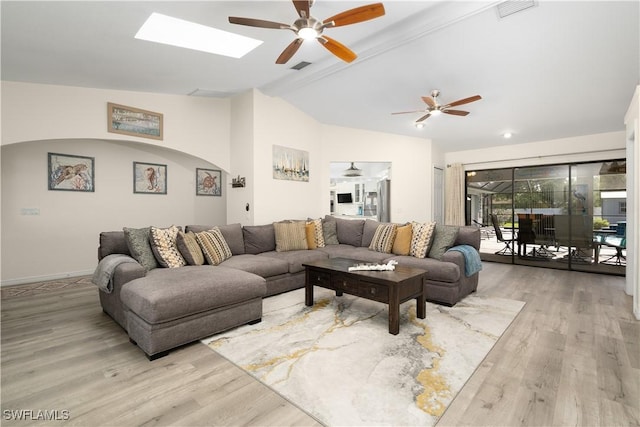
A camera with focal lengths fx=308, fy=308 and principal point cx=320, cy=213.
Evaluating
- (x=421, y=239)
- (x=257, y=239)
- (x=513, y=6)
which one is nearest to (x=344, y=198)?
(x=257, y=239)

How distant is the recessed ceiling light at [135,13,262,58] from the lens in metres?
2.85

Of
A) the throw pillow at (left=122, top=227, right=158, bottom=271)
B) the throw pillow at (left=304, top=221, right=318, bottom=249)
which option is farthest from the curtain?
the throw pillow at (left=122, top=227, right=158, bottom=271)

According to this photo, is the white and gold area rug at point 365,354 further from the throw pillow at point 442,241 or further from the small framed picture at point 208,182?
the small framed picture at point 208,182

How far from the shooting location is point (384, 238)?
15.0 ft

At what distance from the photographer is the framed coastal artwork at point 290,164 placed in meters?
5.19

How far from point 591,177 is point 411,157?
10.7ft

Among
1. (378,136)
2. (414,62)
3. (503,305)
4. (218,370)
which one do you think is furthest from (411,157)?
(218,370)

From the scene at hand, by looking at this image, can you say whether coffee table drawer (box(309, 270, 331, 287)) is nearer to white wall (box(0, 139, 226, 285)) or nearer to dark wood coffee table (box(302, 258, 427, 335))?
dark wood coffee table (box(302, 258, 427, 335))

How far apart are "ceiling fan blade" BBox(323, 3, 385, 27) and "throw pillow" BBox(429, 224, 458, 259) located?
2.85 m

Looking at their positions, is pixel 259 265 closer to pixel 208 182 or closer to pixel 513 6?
pixel 208 182

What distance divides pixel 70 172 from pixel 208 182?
224 cm

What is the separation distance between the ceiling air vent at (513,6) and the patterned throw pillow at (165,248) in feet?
12.6

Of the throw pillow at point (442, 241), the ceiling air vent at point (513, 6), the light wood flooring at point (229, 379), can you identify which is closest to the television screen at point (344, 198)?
the throw pillow at point (442, 241)

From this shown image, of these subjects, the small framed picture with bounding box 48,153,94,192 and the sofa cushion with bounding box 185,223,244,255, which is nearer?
the sofa cushion with bounding box 185,223,244,255
